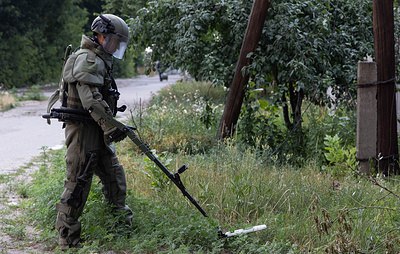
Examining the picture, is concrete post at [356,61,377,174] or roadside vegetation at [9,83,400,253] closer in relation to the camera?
roadside vegetation at [9,83,400,253]

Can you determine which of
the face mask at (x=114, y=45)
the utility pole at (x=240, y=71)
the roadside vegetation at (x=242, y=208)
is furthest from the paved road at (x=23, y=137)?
the face mask at (x=114, y=45)

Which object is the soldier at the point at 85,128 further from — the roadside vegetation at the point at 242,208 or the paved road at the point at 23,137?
the paved road at the point at 23,137

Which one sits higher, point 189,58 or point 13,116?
point 189,58

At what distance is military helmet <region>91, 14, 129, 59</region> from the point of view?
20.2 feet

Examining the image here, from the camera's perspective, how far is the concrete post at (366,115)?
8.91 m

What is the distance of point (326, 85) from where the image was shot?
1066 cm

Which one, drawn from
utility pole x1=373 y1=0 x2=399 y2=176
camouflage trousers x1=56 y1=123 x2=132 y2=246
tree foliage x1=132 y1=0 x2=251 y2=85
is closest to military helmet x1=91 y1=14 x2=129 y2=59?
camouflage trousers x1=56 y1=123 x2=132 y2=246

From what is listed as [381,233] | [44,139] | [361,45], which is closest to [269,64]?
[361,45]

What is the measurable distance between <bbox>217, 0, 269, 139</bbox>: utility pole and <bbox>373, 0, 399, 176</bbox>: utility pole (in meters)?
2.09

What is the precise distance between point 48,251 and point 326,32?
6.35 meters

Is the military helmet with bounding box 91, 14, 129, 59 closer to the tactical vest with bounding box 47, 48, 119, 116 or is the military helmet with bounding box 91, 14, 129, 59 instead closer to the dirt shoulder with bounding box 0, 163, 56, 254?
the tactical vest with bounding box 47, 48, 119, 116

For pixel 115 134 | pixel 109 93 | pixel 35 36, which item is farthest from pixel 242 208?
pixel 35 36

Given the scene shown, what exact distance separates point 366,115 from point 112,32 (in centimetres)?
412

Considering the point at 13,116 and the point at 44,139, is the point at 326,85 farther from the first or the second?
the point at 13,116
